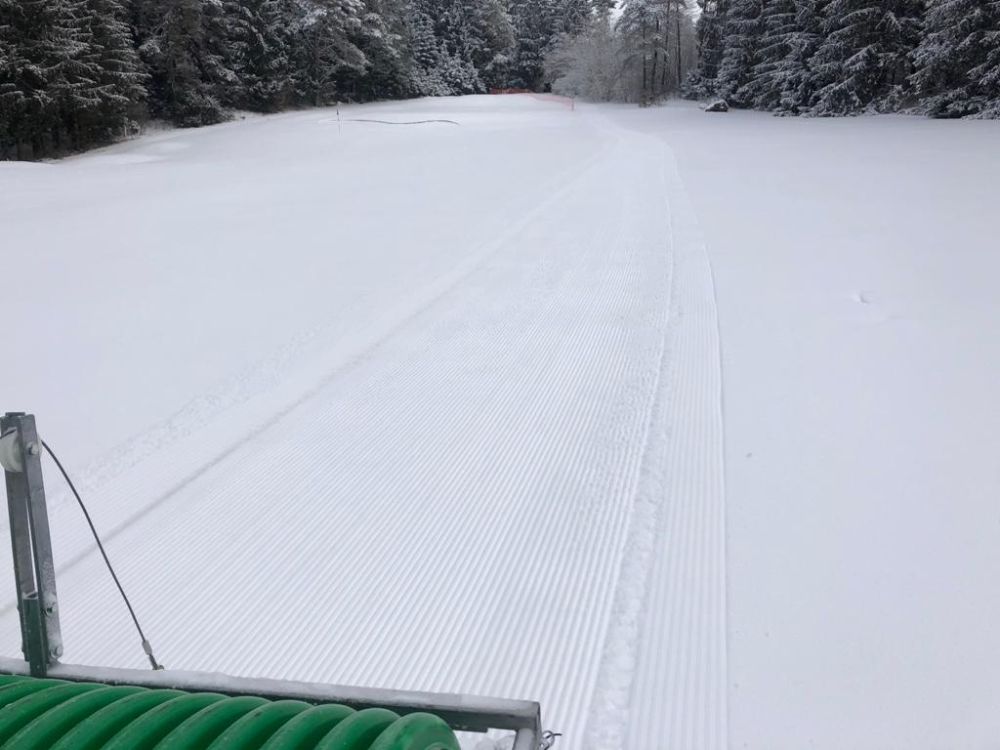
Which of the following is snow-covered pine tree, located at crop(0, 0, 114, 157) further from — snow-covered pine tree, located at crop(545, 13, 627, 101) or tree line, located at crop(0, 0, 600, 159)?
snow-covered pine tree, located at crop(545, 13, 627, 101)

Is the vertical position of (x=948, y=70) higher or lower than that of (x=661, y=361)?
higher

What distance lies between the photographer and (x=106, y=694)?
1.64 meters

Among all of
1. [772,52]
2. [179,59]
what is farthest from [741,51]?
[179,59]

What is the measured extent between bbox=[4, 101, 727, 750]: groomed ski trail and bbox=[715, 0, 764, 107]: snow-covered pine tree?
31396mm

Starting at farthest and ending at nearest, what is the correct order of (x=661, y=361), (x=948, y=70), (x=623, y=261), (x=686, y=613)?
1. (x=948, y=70)
2. (x=623, y=261)
3. (x=661, y=361)
4. (x=686, y=613)

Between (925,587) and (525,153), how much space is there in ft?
49.6

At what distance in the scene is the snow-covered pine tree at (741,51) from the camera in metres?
32.6

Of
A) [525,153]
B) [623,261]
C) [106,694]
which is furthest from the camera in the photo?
[525,153]

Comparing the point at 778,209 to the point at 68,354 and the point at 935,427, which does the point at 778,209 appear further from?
the point at 68,354

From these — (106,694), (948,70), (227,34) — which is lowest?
(106,694)

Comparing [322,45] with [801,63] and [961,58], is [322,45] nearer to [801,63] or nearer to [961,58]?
[801,63]

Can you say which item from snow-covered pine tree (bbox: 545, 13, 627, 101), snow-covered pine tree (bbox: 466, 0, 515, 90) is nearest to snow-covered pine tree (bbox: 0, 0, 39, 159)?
snow-covered pine tree (bbox: 545, 13, 627, 101)

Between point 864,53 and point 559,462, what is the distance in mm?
26716

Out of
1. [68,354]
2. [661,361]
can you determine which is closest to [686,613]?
[661,361]
